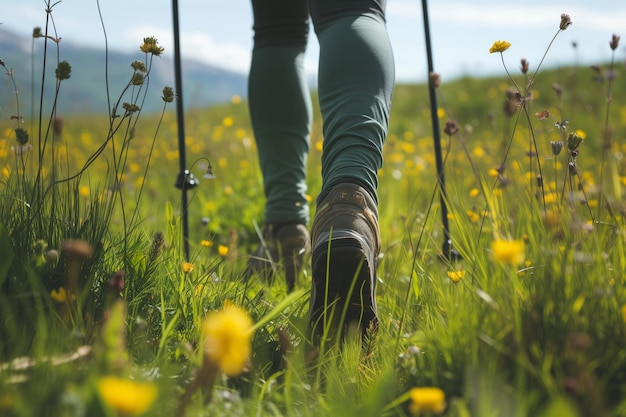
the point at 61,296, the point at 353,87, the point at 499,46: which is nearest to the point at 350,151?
the point at 353,87

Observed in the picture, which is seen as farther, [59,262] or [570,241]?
[59,262]

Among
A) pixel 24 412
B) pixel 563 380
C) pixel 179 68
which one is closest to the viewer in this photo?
pixel 24 412

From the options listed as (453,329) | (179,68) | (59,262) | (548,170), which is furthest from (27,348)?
(548,170)

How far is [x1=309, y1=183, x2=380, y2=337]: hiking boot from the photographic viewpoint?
1.45m

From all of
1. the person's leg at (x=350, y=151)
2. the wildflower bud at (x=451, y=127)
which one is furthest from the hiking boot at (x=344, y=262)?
the wildflower bud at (x=451, y=127)

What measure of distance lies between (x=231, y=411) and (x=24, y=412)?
1.21ft

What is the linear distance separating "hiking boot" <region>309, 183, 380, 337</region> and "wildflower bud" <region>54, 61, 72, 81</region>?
25.8 inches

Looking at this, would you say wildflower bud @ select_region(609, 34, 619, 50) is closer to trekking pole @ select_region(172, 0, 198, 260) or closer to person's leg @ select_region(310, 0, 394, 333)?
person's leg @ select_region(310, 0, 394, 333)

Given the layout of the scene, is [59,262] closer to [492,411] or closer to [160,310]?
[160,310]

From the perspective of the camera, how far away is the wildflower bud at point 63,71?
140 centimetres

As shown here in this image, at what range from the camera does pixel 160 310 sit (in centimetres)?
148

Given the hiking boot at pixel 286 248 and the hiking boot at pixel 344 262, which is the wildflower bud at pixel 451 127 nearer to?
the hiking boot at pixel 344 262

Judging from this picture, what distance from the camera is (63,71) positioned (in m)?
1.42

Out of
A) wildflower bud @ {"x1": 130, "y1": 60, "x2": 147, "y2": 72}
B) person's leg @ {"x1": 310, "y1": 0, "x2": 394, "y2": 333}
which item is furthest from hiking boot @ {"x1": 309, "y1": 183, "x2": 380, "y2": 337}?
wildflower bud @ {"x1": 130, "y1": 60, "x2": 147, "y2": 72}
